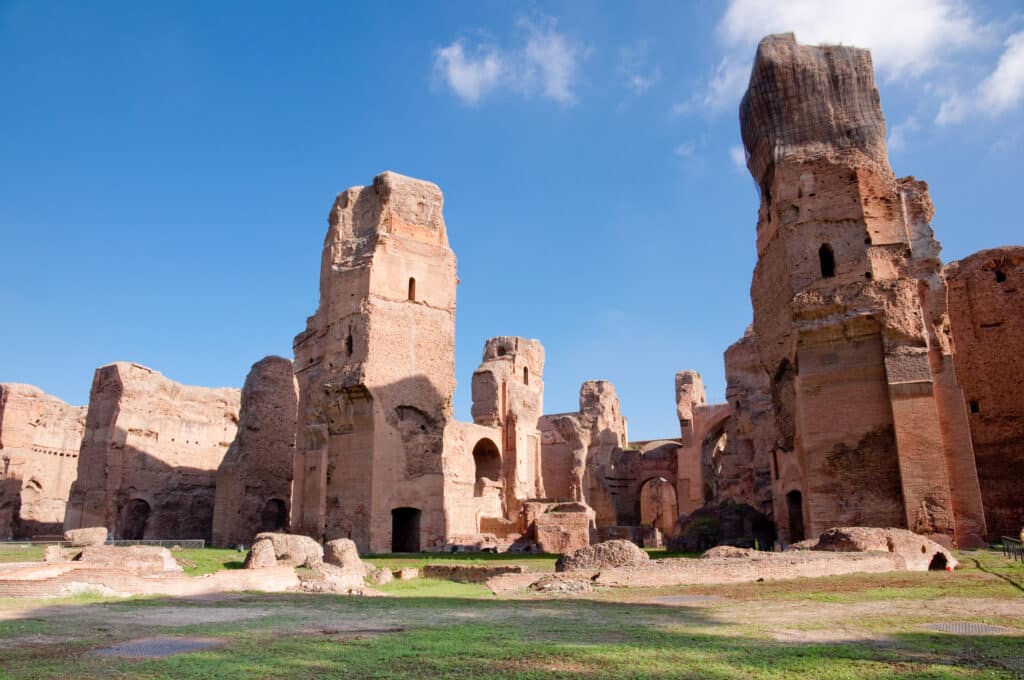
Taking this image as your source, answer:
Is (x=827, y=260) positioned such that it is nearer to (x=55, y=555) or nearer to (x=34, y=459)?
(x=55, y=555)

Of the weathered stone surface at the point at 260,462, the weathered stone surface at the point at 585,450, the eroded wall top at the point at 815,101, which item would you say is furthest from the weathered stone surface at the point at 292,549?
the weathered stone surface at the point at 585,450

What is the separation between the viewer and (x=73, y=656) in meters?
4.21

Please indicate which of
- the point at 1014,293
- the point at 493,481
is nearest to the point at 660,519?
the point at 493,481

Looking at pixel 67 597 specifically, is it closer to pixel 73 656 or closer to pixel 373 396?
pixel 73 656

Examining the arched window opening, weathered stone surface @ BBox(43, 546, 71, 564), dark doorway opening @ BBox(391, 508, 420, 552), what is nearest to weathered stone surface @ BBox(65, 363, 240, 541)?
dark doorway opening @ BBox(391, 508, 420, 552)

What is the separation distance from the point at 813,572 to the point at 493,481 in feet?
61.3

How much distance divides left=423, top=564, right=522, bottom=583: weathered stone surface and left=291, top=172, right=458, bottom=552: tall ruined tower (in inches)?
261

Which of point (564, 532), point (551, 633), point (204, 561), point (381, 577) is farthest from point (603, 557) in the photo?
point (564, 532)

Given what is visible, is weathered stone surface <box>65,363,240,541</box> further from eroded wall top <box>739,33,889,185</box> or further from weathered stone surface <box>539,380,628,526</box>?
eroded wall top <box>739,33,889,185</box>

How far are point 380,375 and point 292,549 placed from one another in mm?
7740

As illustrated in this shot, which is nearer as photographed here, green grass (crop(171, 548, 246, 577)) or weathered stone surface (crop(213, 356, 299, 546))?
green grass (crop(171, 548, 246, 577))

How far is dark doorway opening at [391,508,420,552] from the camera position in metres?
20.4

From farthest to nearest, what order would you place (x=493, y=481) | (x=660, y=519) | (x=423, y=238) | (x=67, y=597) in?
(x=660, y=519) < (x=493, y=481) < (x=423, y=238) < (x=67, y=597)

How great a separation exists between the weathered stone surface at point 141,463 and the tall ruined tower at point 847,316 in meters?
19.7
